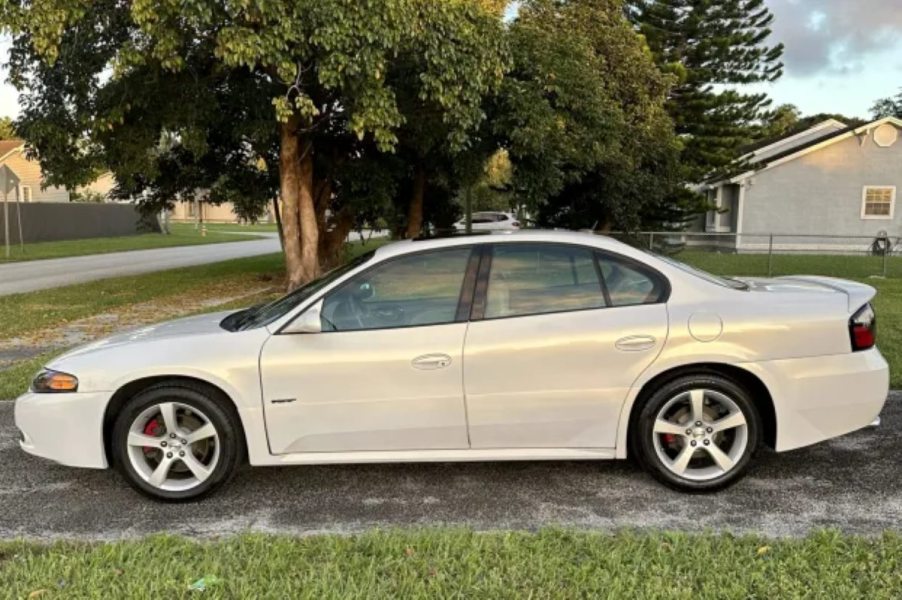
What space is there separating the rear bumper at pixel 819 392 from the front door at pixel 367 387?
5.58 feet

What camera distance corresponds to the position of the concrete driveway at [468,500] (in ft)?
12.2

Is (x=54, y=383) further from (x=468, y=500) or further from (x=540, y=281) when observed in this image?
(x=540, y=281)

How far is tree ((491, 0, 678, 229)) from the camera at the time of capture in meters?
12.2

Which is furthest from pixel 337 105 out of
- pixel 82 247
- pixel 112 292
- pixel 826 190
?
pixel 82 247

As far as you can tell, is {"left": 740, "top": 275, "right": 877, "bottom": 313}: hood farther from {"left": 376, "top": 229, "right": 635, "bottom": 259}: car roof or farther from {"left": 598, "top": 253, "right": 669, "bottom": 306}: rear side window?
{"left": 376, "top": 229, "right": 635, "bottom": 259}: car roof

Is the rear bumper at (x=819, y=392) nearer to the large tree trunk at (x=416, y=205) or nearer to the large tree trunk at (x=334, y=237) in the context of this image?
the large tree trunk at (x=334, y=237)

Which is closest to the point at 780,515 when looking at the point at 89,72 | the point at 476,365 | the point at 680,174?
the point at 476,365

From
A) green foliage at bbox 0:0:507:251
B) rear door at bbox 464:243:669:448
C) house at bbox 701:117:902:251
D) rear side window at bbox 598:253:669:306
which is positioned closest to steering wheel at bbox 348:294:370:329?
rear door at bbox 464:243:669:448

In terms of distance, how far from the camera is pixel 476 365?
12.9 ft

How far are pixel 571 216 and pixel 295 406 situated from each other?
19862 mm

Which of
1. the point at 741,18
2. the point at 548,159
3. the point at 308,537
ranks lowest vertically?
the point at 308,537

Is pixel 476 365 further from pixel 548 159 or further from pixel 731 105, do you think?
pixel 731 105

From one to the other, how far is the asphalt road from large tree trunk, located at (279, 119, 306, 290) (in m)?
6.10

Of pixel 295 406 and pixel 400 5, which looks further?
pixel 400 5
